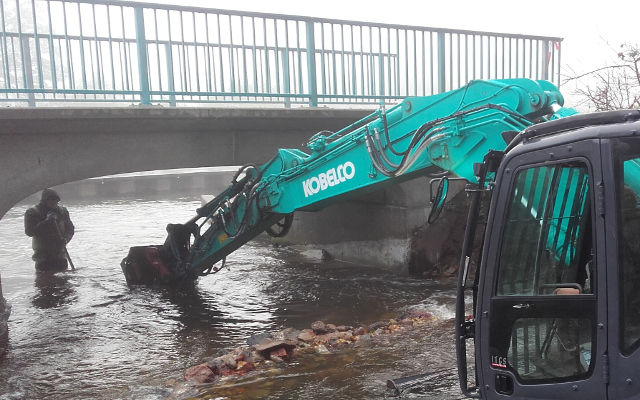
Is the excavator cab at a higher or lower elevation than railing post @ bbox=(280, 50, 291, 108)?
lower

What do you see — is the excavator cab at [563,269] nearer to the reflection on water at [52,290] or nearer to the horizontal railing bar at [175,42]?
the horizontal railing bar at [175,42]

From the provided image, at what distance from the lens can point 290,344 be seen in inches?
217

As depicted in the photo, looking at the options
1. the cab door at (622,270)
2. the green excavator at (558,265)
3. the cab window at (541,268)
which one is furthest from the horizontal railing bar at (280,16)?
the cab door at (622,270)

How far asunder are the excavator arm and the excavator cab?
0.72 m

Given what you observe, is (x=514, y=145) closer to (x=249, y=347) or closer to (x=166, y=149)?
(x=249, y=347)

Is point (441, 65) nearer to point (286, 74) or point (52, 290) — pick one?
point (286, 74)

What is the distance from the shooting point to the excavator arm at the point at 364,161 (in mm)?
4719

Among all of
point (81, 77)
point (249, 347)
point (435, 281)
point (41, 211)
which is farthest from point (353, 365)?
point (41, 211)

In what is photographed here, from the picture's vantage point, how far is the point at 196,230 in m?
8.21

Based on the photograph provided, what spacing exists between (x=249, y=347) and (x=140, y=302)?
2.87m

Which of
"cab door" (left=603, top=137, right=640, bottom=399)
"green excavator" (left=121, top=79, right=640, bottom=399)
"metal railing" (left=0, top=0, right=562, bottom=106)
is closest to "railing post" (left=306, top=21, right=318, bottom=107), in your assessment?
"metal railing" (left=0, top=0, right=562, bottom=106)

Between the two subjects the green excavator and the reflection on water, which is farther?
the reflection on water

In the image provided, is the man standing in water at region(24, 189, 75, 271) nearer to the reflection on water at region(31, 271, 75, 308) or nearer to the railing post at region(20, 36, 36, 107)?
the reflection on water at region(31, 271, 75, 308)

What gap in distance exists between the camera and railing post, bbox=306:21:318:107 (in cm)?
862
